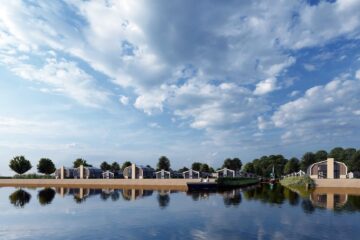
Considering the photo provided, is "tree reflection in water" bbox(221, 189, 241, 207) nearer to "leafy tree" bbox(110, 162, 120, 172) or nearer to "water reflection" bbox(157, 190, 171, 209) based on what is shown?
"water reflection" bbox(157, 190, 171, 209)

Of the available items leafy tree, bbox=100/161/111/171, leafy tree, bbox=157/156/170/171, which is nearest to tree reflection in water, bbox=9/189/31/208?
leafy tree, bbox=157/156/170/171

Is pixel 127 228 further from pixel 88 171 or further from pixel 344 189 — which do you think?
pixel 88 171

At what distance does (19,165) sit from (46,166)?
12565 millimetres

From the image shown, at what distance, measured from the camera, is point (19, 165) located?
503 ft

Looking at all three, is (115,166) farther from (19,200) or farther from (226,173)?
(19,200)

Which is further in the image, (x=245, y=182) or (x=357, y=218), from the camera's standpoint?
(x=245, y=182)

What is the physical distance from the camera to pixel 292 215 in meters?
39.8

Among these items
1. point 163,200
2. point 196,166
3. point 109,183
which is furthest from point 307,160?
point 163,200

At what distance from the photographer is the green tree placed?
15350 centimetres

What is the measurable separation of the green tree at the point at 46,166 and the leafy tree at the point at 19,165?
6.83m

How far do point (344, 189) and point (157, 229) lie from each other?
2900 inches

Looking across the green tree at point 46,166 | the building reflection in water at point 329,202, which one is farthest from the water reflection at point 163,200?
the green tree at point 46,166

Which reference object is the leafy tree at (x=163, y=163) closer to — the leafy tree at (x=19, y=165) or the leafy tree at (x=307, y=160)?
the leafy tree at (x=19, y=165)

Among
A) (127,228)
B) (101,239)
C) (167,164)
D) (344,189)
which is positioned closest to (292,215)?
(127,228)
